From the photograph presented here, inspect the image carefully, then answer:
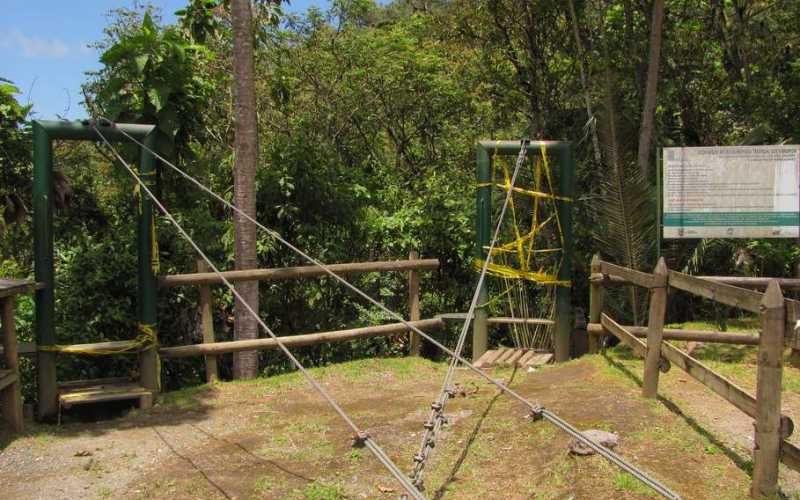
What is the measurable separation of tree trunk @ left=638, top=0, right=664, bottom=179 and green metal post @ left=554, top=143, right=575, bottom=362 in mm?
1948

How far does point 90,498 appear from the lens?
4.64 m

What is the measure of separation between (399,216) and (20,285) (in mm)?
5017

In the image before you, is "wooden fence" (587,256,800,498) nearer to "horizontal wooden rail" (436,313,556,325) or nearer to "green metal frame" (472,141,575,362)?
"green metal frame" (472,141,575,362)

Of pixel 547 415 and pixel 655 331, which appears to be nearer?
pixel 547 415

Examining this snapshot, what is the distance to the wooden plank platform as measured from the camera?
26.6 feet

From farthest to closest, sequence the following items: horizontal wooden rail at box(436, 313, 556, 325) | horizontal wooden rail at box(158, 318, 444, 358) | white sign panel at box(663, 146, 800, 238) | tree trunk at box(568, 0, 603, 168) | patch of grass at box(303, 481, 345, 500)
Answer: tree trunk at box(568, 0, 603, 168), horizontal wooden rail at box(436, 313, 556, 325), white sign panel at box(663, 146, 800, 238), horizontal wooden rail at box(158, 318, 444, 358), patch of grass at box(303, 481, 345, 500)

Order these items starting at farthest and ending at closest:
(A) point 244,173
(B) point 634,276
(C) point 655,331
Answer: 1. (A) point 244,173
2. (B) point 634,276
3. (C) point 655,331

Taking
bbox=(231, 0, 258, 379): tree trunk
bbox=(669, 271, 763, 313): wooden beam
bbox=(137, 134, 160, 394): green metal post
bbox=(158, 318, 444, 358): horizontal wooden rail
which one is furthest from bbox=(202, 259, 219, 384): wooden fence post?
bbox=(669, 271, 763, 313): wooden beam

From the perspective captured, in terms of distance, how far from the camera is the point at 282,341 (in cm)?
768

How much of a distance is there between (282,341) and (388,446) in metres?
2.58

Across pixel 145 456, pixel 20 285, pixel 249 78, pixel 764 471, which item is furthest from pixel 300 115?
pixel 764 471

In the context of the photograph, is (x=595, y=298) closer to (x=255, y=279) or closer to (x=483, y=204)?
(x=483, y=204)

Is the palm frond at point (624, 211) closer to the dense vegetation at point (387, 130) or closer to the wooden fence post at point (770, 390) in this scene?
the dense vegetation at point (387, 130)

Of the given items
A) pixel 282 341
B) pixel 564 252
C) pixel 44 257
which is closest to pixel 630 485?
pixel 282 341
